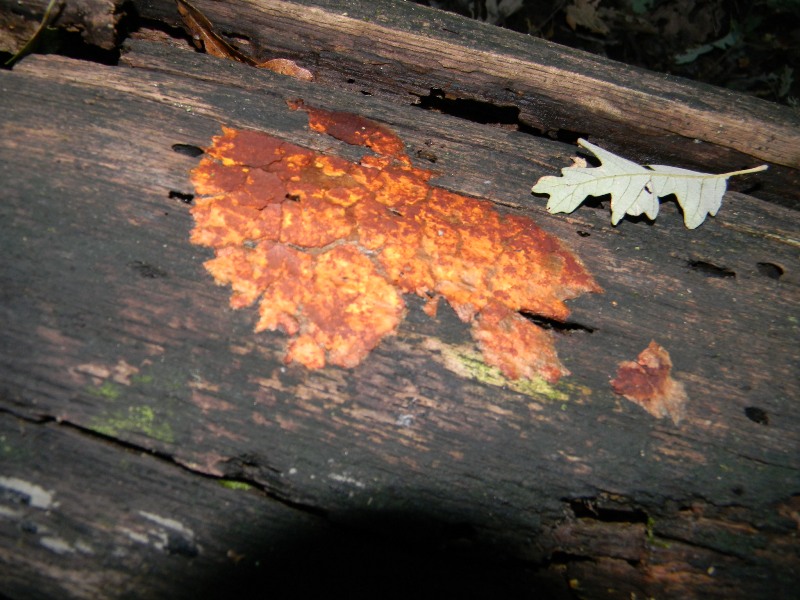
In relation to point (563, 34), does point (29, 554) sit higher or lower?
lower

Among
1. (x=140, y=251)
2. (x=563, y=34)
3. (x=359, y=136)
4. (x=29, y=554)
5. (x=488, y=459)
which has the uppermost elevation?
(x=563, y=34)

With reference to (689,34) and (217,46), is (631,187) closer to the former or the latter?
(217,46)

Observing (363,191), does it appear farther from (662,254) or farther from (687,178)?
(687,178)

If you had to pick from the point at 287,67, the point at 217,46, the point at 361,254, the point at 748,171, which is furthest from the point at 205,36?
the point at 748,171

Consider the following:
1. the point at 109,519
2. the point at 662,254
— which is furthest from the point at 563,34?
the point at 109,519

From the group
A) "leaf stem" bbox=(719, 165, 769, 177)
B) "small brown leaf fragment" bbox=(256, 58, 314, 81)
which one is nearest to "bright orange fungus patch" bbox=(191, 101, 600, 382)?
"small brown leaf fragment" bbox=(256, 58, 314, 81)

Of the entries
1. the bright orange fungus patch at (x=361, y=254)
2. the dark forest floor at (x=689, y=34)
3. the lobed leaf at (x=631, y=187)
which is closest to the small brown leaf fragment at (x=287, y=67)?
the bright orange fungus patch at (x=361, y=254)

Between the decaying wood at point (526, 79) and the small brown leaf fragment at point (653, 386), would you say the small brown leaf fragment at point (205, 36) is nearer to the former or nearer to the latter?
the decaying wood at point (526, 79)
